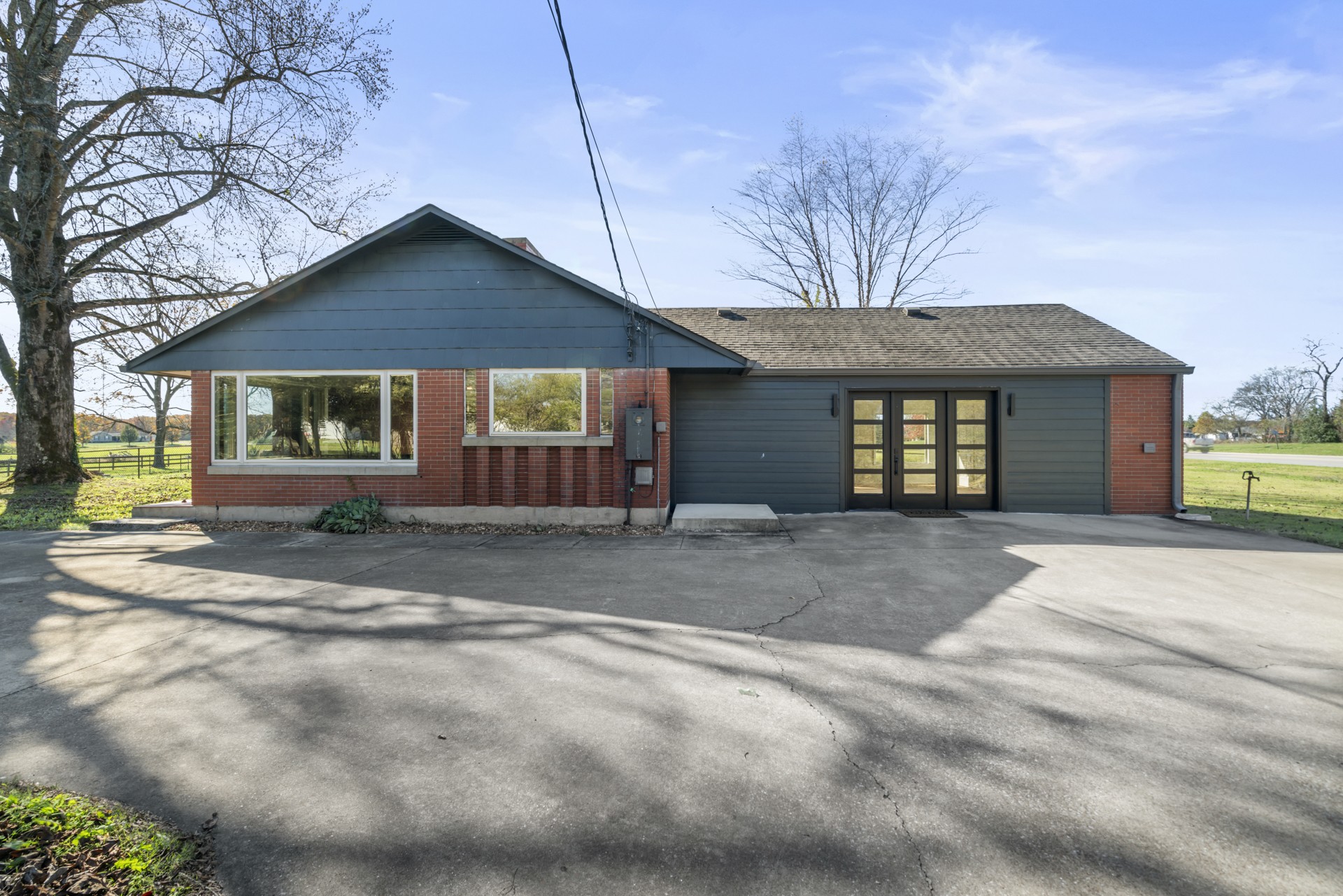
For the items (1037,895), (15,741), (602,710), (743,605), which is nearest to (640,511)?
(743,605)

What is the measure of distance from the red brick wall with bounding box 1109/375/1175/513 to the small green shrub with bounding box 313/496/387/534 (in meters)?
12.9

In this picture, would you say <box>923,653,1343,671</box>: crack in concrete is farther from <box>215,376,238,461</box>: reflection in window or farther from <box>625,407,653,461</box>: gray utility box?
<box>215,376,238,461</box>: reflection in window

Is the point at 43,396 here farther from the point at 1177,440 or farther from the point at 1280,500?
the point at 1280,500

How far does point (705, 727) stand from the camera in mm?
3049

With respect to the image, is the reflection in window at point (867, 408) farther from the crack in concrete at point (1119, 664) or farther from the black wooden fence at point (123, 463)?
the black wooden fence at point (123, 463)

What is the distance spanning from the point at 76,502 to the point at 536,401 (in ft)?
33.4

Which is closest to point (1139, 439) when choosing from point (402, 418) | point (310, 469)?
point (402, 418)

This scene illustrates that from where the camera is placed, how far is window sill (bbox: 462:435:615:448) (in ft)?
31.6

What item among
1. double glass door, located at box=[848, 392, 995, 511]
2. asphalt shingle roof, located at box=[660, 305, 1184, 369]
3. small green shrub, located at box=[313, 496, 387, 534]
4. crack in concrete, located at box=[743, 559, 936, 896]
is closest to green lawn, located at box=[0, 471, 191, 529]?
small green shrub, located at box=[313, 496, 387, 534]

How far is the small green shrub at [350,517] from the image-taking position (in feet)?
30.5

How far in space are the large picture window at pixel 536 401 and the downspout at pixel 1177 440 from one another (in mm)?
10701

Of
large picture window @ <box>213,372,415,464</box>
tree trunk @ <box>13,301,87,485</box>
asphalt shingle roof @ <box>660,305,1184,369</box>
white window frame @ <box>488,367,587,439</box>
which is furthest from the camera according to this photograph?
tree trunk @ <box>13,301,87,485</box>

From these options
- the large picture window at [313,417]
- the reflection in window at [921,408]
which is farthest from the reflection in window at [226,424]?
the reflection in window at [921,408]

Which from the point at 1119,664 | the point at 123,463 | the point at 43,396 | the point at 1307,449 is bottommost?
the point at 1119,664
